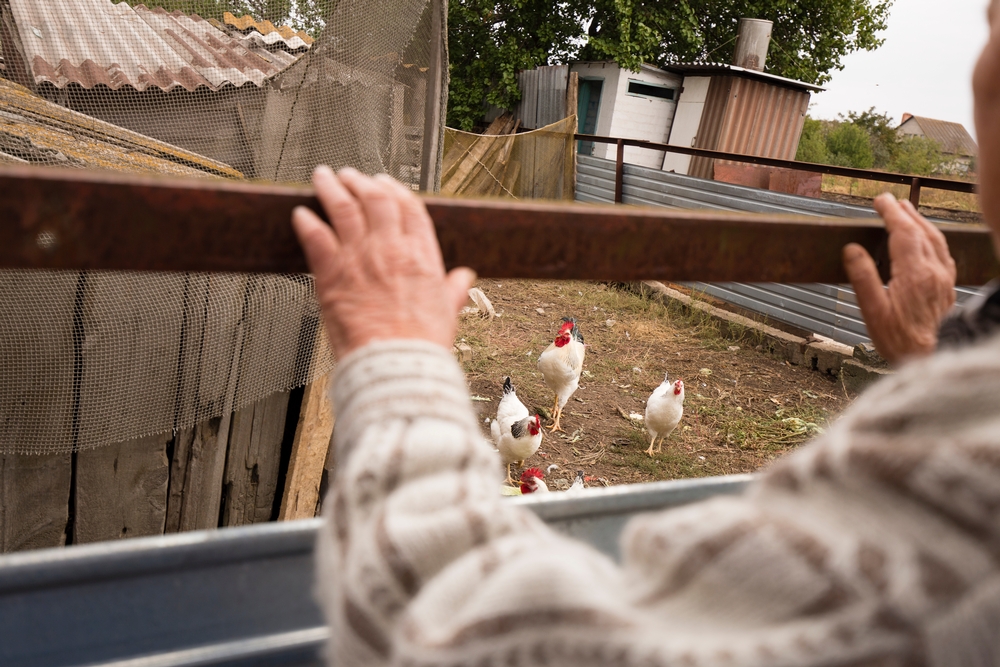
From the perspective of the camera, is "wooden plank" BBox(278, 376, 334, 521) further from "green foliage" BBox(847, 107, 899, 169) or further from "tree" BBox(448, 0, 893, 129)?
"green foliage" BBox(847, 107, 899, 169)

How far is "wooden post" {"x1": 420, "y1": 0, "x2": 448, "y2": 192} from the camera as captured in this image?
236 centimetres

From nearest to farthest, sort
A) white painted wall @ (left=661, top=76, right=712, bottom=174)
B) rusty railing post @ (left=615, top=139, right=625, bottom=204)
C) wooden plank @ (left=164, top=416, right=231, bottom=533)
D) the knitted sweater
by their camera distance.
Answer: the knitted sweater
wooden plank @ (left=164, top=416, right=231, bottom=533)
rusty railing post @ (left=615, top=139, right=625, bottom=204)
white painted wall @ (left=661, top=76, right=712, bottom=174)

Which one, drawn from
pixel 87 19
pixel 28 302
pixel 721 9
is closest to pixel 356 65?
pixel 87 19

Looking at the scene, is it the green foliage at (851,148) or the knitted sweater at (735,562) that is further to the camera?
the green foliage at (851,148)

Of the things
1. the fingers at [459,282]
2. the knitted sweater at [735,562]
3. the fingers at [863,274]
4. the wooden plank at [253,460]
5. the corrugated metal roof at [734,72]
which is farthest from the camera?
the corrugated metal roof at [734,72]

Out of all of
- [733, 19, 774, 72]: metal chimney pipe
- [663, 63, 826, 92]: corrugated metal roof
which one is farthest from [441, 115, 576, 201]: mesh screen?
[733, 19, 774, 72]: metal chimney pipe

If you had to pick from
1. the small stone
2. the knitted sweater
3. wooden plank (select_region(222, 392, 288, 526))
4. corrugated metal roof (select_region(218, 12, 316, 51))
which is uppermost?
corrugated metal roof (select_region(218, 12, 316, 51))

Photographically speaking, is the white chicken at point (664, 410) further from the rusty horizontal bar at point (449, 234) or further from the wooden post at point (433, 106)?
the rusty horizontal bar at point (449, 234)

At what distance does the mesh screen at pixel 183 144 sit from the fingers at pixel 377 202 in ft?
4.06

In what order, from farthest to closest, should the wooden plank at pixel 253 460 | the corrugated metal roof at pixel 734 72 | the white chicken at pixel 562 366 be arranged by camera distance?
the corrugated metal roof at pixel 734 72 < the white chicken at pixel 562 366 < the wooden plank at pixel 253 460

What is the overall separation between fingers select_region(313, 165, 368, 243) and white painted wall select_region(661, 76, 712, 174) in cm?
1200

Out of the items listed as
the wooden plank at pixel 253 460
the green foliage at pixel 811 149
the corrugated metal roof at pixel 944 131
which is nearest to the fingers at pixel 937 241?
the wooden plank at pixel 253 460

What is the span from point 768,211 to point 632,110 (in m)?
6.82

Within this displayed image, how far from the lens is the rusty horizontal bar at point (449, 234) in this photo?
27.4 inches
